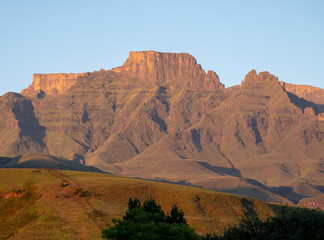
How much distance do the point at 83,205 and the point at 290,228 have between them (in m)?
54.0

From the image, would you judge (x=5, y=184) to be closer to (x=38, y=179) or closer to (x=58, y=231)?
(x=38, y=179)

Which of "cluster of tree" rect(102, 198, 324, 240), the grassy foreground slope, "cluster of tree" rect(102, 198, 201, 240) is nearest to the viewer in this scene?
"cluster of tree" rect(102, 198, 201, 240)

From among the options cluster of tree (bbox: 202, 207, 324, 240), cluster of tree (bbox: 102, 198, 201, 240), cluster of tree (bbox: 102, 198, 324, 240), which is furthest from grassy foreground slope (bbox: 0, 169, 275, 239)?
cluster of tree (bbox: 102, 198, 201, 240)

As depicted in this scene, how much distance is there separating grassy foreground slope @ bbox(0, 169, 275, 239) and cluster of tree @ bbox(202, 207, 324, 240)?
21547 mm

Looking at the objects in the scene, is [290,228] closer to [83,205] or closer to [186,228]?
[186,228]

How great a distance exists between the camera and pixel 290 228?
81.6m

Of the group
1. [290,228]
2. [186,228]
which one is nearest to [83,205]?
[186,228]

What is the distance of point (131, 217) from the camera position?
86.2 meters

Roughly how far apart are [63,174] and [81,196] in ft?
86.7

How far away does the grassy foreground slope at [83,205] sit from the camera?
364 ft

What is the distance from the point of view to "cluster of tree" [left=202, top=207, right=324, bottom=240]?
257ft

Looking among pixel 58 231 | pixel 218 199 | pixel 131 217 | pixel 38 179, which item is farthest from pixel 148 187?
pixel 131 217

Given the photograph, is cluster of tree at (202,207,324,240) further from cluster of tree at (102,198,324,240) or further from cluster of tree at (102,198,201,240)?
cluster of tree at (102,198,201,240)

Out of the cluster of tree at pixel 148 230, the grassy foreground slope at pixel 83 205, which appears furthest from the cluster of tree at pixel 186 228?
the grassy foreground slope at pixel 83 205
